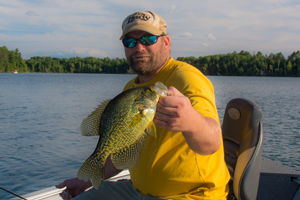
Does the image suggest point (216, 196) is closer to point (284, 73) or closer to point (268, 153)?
point (268, 153)

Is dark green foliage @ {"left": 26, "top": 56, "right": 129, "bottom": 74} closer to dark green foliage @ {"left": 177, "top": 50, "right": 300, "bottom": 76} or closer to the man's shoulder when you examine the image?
dark green foliage @ {"left": 177, "top": 50, "right": 300, "bottom": 76}

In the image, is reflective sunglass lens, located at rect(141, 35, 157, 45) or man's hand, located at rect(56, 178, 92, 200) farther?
man's hand, located at rect(56, 178, 92, 200)

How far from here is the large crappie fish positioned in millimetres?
1635

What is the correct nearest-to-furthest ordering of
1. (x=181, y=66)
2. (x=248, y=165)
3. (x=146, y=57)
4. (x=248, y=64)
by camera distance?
1. (x=181, y=66)
2. (x=248, y=165)
3. (x=146, y=57)
4. (x=248, y=64)

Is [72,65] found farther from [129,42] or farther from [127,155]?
[127,155]

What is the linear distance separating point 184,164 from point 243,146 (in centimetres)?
112

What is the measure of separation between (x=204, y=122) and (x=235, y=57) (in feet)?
354

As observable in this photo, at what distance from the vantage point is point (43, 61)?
479 feet

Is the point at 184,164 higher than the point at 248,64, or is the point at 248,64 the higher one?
the point at 248,64

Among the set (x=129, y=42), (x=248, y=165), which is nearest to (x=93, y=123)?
(x=129, y=42)

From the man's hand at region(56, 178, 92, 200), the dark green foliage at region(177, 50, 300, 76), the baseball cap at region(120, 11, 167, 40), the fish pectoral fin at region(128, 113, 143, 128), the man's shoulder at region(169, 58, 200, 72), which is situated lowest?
the man's hand at region(56, 178, 92, 200)

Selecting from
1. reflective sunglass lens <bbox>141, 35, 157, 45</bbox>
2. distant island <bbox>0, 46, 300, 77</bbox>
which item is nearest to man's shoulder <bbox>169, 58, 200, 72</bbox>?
reflective sunglass lens <bbox>141, 35, 157, 45</bbox>

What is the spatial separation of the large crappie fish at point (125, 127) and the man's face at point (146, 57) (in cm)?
106

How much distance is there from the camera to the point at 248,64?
335 feet
